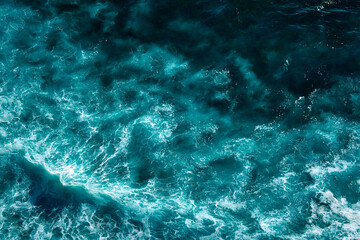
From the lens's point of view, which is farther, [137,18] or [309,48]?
[137,18]

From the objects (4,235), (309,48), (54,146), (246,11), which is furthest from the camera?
(246,11)

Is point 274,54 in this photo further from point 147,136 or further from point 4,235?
point 4,235

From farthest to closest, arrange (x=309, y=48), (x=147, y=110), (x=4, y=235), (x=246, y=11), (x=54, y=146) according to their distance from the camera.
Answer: (x=246, y=11) < (x=309, y=48) < (x=147, y=110) < (x=54, y=146) < (x=4, y=235)

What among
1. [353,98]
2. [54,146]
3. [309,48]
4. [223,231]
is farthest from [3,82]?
[353,98]

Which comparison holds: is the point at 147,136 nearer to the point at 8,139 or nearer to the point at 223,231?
the point at 223,231

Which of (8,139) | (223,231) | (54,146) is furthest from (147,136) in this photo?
(8,139)

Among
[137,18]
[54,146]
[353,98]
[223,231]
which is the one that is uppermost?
[137,18]

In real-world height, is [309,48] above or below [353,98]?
above
